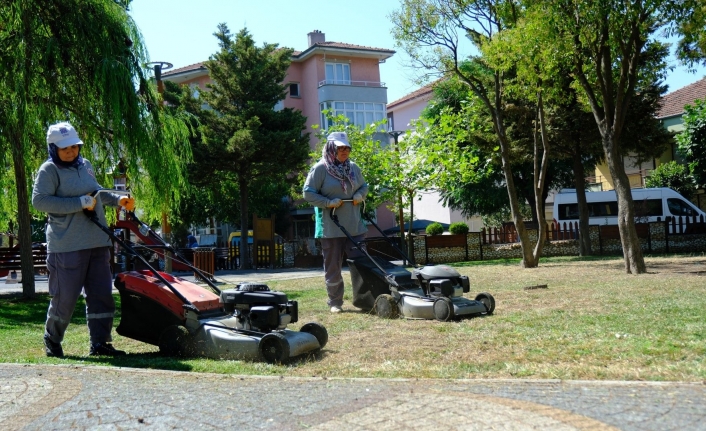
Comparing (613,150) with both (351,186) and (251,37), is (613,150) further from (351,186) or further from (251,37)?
(251,37)

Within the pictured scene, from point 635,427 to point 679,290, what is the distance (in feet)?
23.6

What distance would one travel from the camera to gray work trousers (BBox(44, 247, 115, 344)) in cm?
656

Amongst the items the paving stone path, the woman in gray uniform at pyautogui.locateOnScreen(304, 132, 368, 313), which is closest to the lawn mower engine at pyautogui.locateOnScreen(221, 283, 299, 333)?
the paving stone path

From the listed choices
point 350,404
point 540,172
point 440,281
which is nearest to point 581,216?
point 540,172

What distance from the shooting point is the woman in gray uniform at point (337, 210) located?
30.5 ft

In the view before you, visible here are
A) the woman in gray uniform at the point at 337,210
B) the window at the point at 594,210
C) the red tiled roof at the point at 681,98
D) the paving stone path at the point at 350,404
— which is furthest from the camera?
the red tiled roof at the point at 681,98

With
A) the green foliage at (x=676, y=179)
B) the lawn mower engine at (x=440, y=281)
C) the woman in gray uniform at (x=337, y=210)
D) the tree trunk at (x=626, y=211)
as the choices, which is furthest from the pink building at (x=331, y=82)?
the lawn mower engine at (x=440, y=281)

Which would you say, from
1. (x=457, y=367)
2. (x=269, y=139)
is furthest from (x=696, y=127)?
(x=457, y=367)

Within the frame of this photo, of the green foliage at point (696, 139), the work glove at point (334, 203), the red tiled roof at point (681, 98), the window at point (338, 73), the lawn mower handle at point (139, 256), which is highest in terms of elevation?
the window at point (338, 73)

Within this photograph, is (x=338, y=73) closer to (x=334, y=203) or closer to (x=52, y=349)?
(x=334, y=203)

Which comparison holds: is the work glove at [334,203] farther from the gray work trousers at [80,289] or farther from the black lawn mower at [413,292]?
the gray work trousers at [80,289]

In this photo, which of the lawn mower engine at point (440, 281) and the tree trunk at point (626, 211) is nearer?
the lawn mower engine at point (440, 281)

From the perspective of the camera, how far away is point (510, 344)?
609 centimetres

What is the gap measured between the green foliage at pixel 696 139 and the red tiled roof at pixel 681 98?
32.5 feet
